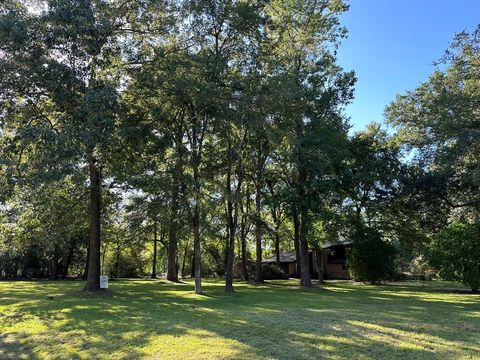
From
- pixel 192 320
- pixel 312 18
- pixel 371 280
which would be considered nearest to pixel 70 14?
pixel 192 320

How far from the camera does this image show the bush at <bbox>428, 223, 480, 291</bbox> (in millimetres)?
20094

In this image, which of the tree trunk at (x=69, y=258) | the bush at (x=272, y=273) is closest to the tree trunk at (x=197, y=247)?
the bush at (x=272, y=273)

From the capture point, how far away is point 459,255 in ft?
66.6

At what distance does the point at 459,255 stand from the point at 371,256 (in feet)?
29.4

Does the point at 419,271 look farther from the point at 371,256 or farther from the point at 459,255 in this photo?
the point at 459,255

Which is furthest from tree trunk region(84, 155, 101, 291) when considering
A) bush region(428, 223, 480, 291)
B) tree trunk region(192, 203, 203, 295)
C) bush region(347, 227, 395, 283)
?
bush region(347, 227, 395, 283)

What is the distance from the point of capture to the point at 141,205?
2052 cm

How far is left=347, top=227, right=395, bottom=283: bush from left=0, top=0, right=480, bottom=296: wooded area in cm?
10

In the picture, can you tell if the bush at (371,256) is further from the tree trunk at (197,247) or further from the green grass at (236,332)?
the green grass at (236,332)

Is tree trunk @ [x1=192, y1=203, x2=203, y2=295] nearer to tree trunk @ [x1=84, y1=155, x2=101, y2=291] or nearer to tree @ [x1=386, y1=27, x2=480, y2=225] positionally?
tree trunk @ [x1=84, y1=155, x2=101, y2=291]

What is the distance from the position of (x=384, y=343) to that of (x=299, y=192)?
1669 cm

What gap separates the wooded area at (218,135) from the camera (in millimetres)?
12289

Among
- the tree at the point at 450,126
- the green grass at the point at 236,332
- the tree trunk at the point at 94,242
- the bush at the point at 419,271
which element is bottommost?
the green grass at the point at 236,332

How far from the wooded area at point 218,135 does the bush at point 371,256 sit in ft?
0.32
